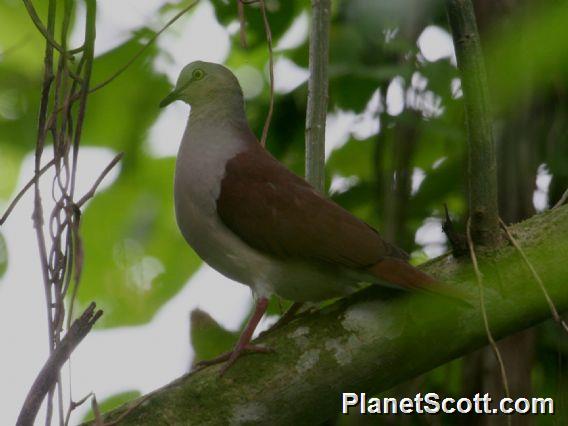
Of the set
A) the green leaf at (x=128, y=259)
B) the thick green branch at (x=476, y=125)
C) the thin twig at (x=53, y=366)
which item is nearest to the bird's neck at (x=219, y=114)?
the green leaf at (x=128, y=259)

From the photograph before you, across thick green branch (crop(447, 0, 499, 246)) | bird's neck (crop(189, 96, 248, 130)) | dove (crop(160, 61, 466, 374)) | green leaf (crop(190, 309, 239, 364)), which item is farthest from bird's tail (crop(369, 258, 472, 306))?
bird's neck (crop(189, 96, 248, 130))

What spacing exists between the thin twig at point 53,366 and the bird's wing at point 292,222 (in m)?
0.90

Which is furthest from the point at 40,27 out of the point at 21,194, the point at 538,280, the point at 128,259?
the point at 538,280

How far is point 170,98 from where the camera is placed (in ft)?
9.48

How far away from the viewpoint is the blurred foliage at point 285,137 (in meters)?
2.66

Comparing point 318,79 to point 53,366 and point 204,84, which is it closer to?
point 204,84

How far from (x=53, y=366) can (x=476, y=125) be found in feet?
3.65

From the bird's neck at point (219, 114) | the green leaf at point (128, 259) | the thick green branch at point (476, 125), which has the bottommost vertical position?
the thick green branch at point (476, 125)

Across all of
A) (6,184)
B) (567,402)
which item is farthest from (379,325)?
(6,184)

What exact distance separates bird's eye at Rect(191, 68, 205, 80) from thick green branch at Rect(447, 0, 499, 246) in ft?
4.12

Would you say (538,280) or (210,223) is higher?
(210,223)

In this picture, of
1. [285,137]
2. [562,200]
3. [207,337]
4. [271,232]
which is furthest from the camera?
[285,137]

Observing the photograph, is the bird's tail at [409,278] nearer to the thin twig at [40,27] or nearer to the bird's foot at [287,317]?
the bird's foot at [287,317]

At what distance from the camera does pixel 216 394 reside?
6.89ft
